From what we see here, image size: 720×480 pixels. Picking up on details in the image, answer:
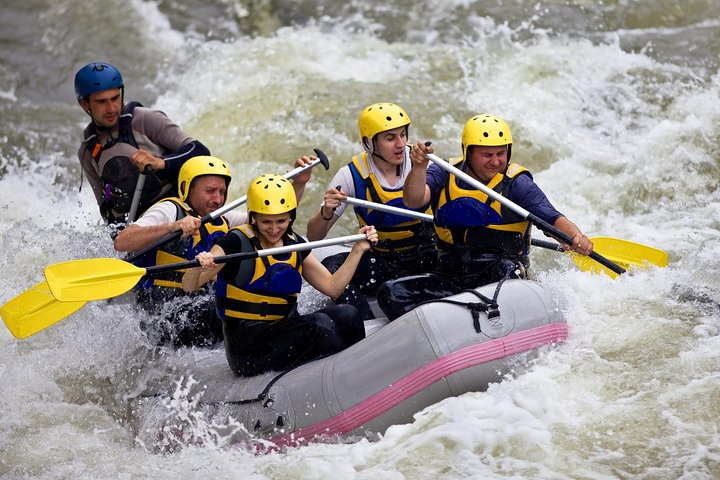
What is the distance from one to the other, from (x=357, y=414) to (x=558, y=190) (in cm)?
449

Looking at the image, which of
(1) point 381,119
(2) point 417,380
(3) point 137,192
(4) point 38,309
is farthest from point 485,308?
(4) point 38,309

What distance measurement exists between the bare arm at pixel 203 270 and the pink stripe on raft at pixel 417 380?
901mm

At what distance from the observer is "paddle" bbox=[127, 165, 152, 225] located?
6312 mm

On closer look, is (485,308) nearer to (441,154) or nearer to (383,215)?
(383,215)

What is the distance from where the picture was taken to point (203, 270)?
528 centimetres

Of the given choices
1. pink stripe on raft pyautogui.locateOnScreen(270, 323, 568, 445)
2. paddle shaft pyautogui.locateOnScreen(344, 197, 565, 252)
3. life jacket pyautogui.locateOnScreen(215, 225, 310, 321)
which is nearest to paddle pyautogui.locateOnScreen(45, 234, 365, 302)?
life jacket pyautogui.locateOnScreen(215, 225, 310, 321)

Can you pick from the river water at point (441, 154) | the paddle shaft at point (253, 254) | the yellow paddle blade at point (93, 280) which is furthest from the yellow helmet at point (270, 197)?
the river water at point (441, 154)

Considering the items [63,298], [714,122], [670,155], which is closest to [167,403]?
[63,298]

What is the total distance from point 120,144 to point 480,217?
237 cm

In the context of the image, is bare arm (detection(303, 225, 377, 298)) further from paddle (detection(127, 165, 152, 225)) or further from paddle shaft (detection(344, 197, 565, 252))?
paddle (detection(127, 165, 152, 225))

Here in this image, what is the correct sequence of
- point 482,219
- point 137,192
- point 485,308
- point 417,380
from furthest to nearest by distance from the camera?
1. point 137,192
2. point 482,219
3. point 485,308
4. point 417,380

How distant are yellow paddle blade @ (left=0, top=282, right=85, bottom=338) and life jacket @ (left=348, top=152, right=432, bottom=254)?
1.74 metres

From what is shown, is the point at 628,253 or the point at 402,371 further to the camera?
the point at 628,253

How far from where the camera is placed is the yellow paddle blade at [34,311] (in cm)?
586
